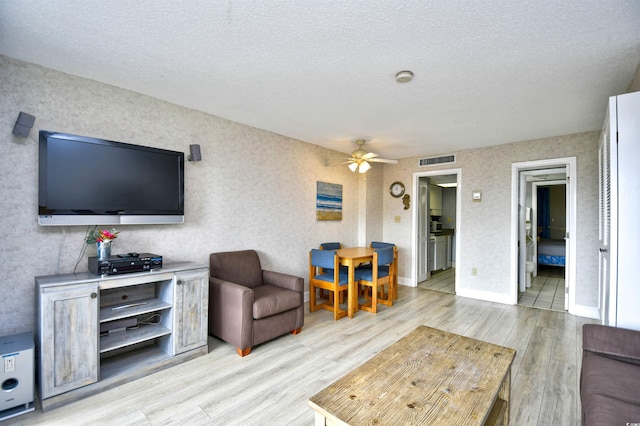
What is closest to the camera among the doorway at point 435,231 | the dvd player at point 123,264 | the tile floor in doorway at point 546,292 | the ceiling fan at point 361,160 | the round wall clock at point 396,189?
the dvd player at point 123,264

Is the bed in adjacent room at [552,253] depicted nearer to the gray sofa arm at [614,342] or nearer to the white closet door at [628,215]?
the white closet door at [628,215]

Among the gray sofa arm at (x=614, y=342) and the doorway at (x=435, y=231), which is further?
the doorway at (x=435, y=231)

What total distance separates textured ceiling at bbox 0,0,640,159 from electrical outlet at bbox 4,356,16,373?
6.71 feet

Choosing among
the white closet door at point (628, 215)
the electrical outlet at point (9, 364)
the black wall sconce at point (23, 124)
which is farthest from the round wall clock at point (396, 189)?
the electrical outlet at point (9, 364)

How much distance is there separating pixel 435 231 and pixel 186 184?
5846 mm

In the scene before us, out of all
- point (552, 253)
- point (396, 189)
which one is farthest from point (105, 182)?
point (552, 253)

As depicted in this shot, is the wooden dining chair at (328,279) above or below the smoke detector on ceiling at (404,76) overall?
below

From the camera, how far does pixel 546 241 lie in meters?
6.99

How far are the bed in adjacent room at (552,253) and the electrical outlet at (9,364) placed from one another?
851cm

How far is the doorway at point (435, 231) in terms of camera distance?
5461 mm

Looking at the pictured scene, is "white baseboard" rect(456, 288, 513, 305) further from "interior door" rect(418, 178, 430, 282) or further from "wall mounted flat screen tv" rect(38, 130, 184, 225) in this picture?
"wall mounted flat screen tv" rect(38, 130, 184, 225)

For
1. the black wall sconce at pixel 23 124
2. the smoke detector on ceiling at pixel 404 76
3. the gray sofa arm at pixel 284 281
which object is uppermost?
the smoke detector on ceiling at pixel 404 76

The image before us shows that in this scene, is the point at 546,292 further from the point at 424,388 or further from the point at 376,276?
the point at 424,388

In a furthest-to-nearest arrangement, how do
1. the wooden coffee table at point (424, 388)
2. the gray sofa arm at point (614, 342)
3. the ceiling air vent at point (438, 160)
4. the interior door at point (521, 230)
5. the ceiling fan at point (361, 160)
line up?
the ceiling air vent at point (438, 160)
the interior door at point (521, 230)
the ceiling fan at point (361, 160)
the gray sofa arm at point (614, 342)
the wooden coffee table at point (424, 388)
